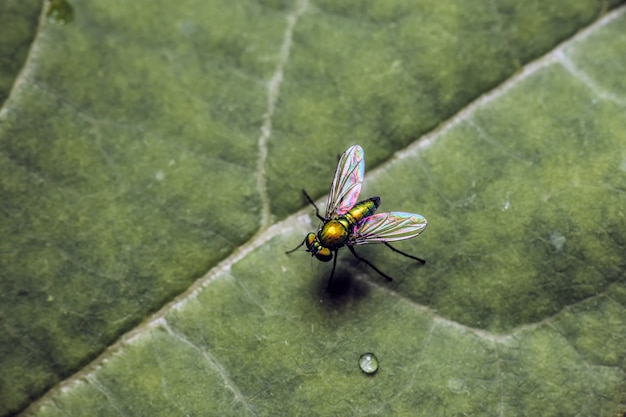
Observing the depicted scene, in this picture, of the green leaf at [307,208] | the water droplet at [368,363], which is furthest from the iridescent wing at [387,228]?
the water droplet at [368,363]

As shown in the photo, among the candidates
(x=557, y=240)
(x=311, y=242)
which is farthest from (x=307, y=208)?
(x=557, y=240)

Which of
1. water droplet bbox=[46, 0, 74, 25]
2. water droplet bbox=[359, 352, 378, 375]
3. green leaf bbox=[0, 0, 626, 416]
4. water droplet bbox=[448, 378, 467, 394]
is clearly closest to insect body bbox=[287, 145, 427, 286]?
green leaf bbox=[0, 0, 626, 416]

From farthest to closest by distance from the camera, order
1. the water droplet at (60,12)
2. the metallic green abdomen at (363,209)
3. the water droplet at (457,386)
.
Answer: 1. the water droplet at (60,12)
2. the metallic green abdomen at (363,209)
3. the water droplet at (457,386)

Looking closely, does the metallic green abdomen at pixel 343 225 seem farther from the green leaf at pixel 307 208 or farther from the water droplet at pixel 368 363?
the water droplet at pixel 368 363

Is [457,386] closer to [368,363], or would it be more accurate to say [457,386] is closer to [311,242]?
[368,363]

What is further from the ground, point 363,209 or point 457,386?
point 363,209

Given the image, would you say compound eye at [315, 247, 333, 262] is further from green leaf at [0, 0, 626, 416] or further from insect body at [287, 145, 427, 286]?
green leaf at [0, 0, 626, 416]
